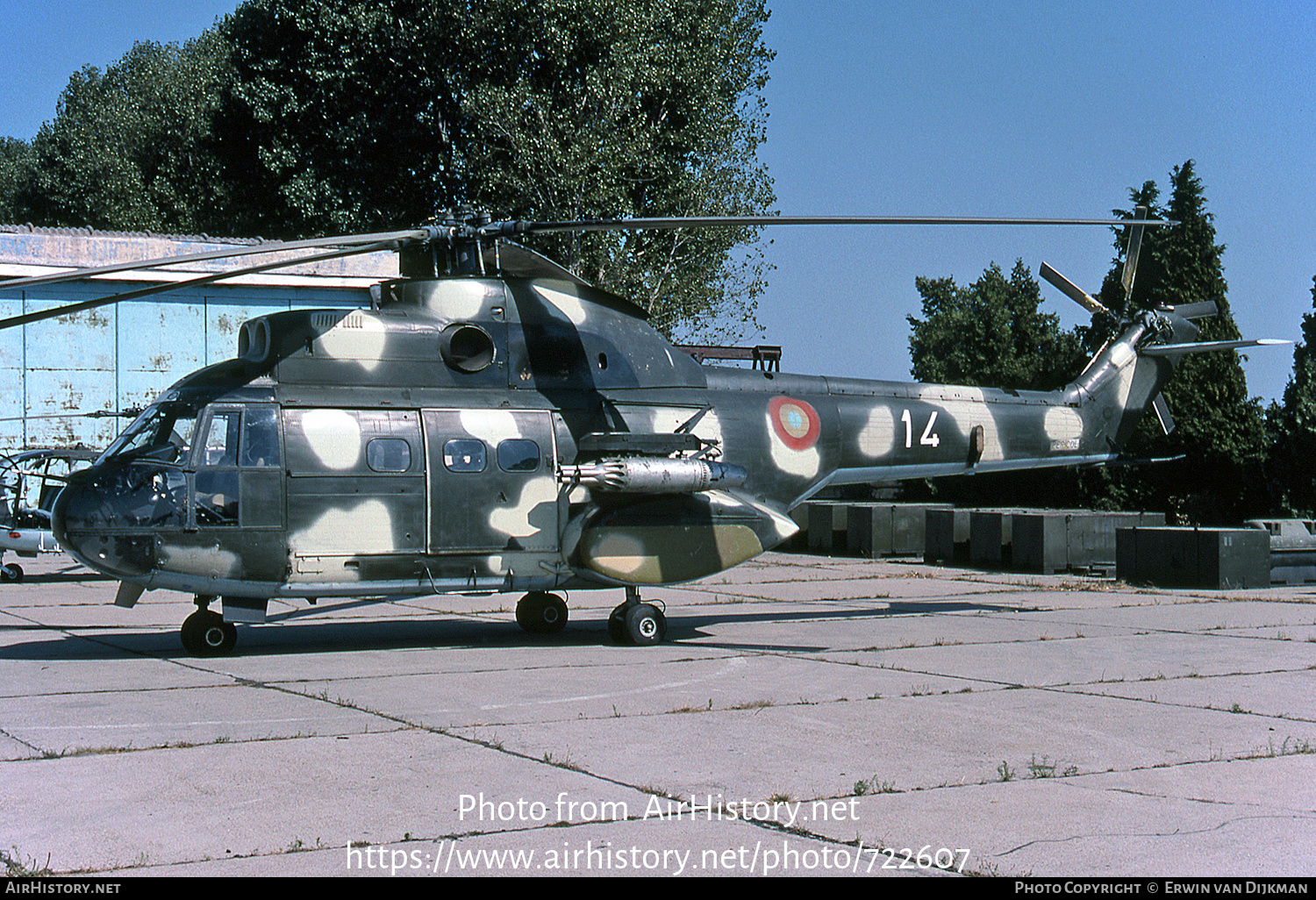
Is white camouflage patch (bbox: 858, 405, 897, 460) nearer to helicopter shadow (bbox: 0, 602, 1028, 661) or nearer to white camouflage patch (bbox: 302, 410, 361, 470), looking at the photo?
helicopter shadow (bbox: 0, 602, 1028, 661)

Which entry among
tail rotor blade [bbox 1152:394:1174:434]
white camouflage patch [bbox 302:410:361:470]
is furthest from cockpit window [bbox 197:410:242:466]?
tail rotor blade [bbox 1152:394:1174:434]

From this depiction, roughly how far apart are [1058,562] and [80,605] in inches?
631

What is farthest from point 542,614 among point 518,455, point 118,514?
point 118,514

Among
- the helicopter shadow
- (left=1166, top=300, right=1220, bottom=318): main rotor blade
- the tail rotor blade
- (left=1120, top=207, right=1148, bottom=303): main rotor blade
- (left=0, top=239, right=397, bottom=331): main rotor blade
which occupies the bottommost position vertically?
the helicopter shadow

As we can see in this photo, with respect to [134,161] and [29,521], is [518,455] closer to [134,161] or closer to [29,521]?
[29,521]

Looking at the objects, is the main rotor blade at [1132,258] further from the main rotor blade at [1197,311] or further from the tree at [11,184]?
the tree at [11,184]

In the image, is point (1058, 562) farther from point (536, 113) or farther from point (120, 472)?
point (536, 113)

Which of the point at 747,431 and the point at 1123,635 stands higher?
the point at 747,431

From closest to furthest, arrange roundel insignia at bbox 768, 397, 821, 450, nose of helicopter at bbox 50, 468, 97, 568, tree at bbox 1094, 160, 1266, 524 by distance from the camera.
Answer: nose of helicopter at bbox 50, 468, 97, 568 → roundel insignia at bbox 768, 397, 821, 450 → tree at bbox 1094, 160, 1266, 524

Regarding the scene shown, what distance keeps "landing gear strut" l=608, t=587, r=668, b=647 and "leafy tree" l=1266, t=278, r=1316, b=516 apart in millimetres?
19985

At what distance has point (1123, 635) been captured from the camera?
13.9 metres

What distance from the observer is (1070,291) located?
17.6 m

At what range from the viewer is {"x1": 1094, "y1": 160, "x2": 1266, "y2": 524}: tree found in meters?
31.9

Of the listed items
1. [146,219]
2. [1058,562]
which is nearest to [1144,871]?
[1058,562]
